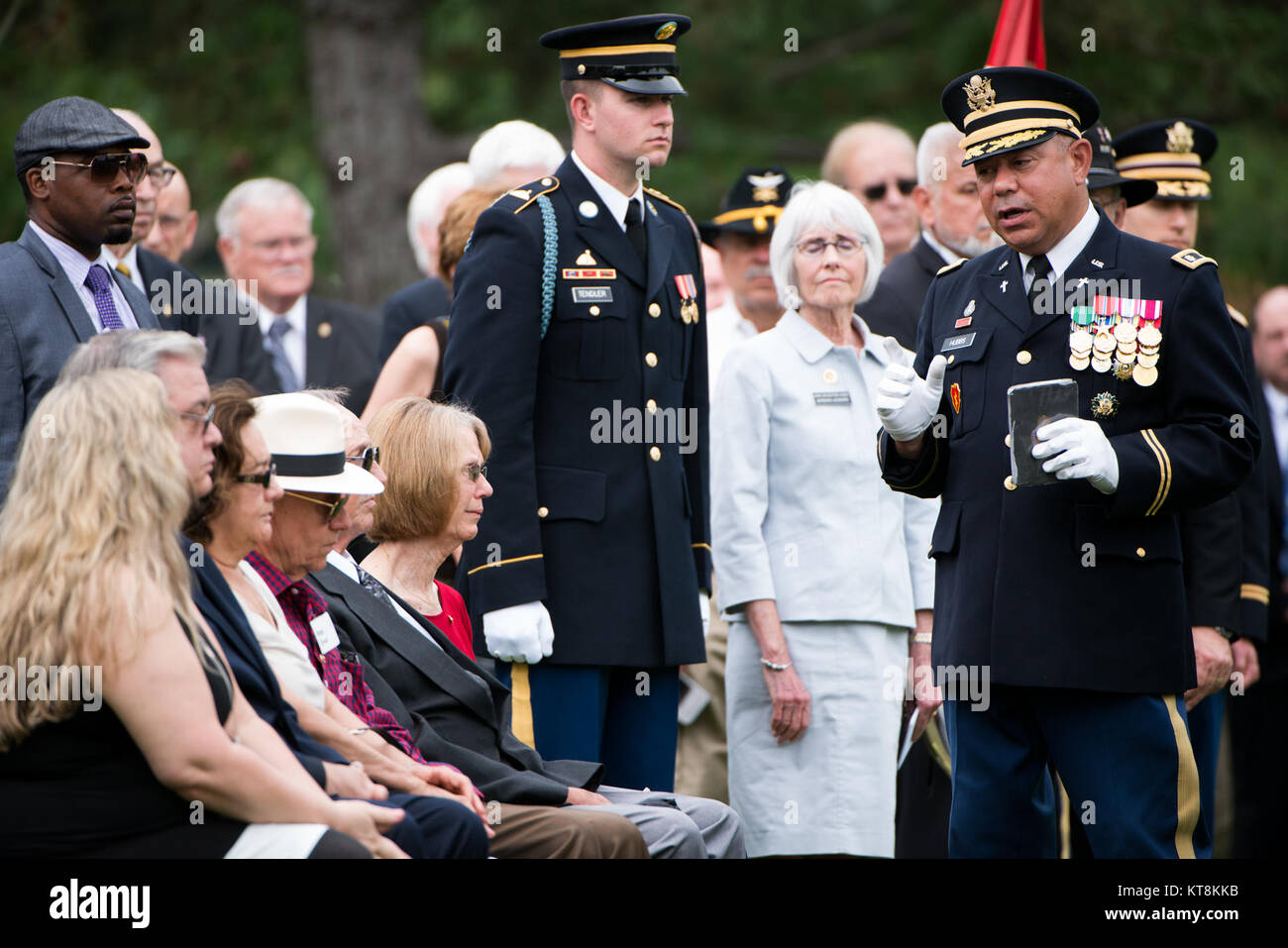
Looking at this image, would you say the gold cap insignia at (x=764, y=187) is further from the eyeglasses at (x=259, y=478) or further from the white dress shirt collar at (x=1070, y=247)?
the eyeglasses at (x=259, y=478)

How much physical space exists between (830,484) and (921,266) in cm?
121

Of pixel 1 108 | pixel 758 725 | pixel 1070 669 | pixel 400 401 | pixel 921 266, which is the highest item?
pixel 1 108

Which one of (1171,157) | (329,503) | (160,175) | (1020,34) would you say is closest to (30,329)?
(329,503)

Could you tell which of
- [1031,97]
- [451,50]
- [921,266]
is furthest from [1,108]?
[1031,97]

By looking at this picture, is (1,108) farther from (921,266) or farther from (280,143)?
(921,266)

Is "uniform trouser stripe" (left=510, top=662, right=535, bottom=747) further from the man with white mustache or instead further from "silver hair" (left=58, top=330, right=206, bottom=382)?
the man with white mustache

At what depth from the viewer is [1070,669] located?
4.20m

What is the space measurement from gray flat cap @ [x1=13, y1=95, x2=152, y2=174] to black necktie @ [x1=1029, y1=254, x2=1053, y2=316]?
92.3 inches

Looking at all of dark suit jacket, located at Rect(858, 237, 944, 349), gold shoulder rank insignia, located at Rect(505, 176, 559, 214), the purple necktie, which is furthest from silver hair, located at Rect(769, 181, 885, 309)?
the purple necktie

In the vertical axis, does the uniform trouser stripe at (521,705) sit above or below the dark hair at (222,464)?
below

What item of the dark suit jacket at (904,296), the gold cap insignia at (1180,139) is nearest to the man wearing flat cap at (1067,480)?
the dark suit jacket at (904,296)

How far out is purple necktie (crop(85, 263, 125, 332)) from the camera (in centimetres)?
489

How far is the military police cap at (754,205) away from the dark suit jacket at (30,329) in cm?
306

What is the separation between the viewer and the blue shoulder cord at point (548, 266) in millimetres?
5012
